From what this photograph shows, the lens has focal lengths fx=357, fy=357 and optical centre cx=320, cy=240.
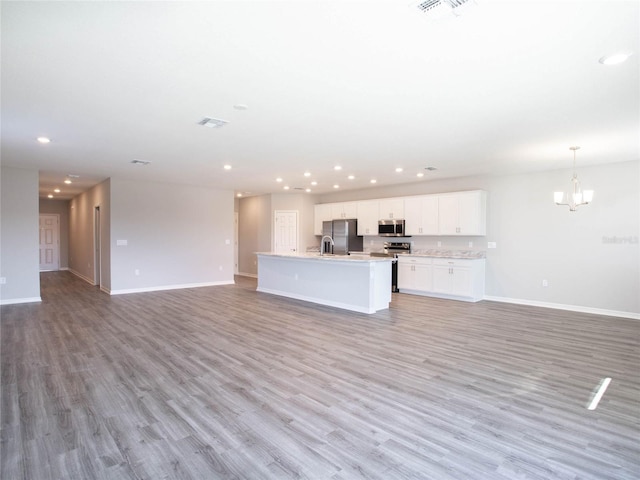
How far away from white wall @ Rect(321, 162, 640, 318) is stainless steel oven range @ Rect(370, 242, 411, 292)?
121 cm

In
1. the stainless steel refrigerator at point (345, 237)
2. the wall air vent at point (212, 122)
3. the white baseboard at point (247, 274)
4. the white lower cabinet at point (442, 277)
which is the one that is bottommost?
the white baseboard at point (247, 274)

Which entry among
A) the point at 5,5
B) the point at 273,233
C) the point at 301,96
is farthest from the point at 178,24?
the point at 273,233

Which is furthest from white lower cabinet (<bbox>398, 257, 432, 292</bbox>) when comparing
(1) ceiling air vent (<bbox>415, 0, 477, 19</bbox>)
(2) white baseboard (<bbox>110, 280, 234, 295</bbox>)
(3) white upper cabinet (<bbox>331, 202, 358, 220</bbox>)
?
(1) ceiling air vent (<bbox>415, 0, 477, 19</bbox>)

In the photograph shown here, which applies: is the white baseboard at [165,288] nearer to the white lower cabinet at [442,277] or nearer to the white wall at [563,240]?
the white lower cabinet at [442,277]

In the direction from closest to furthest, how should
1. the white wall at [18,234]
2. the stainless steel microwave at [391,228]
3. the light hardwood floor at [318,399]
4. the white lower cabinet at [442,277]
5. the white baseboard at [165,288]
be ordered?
the light hardwood floor at [318,399] → the white wall at [18,234] → the white lower cabinet at [442,277] → the white baseboard at [165,288] → the stainless steel microwave at [391,228]

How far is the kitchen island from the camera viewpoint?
6074 mm

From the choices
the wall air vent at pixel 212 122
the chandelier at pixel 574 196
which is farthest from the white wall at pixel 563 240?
the wall air vent at pixel 212 122

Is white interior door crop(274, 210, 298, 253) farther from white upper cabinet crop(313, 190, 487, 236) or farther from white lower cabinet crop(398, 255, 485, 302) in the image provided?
white lower cabinet crop(398, 255, 485, 302)

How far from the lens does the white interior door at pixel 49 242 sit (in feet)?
41.9

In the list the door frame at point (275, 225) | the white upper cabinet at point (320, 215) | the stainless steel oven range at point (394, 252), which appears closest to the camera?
the stainless steel oven range at point (394, 252)

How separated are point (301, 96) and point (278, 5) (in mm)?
1285

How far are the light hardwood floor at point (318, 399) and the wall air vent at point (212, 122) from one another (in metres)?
2.58

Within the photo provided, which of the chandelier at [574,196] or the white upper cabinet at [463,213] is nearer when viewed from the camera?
the chandelier at [574,196]

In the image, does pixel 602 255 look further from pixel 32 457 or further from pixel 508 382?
pixel 32 457
